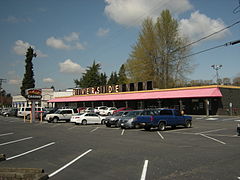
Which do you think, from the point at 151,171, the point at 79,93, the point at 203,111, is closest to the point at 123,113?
the point at 151,171

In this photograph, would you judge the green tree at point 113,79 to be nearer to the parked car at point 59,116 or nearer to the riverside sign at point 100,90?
the riverside sign at point 100,90

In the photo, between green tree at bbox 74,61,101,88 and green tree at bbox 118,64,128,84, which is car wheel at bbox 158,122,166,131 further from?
green tree at bbox 74,61,101,88

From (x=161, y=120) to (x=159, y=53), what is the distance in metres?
37.5

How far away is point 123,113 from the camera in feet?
78.8

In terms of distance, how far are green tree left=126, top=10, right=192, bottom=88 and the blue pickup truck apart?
113 feet

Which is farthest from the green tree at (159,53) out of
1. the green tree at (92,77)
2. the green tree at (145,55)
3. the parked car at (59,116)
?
the green tree at (92,77)

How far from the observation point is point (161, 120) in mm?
18938

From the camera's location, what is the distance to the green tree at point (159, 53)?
53375mm

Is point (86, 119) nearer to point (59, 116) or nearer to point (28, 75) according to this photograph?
point (59, 116)

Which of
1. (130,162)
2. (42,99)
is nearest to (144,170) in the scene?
(130,162)

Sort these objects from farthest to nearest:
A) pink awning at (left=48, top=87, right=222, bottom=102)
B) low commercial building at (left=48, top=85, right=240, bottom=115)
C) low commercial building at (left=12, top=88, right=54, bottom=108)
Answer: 1. low commercial building at (left=12, top=88, right=54, bottom=108)
2. low commercial building at (left=48, top=85, right=240, bottom=115)
3. pink awning at (left=48, top=87, right=222, bottom=102)

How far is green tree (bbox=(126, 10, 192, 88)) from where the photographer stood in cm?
5338

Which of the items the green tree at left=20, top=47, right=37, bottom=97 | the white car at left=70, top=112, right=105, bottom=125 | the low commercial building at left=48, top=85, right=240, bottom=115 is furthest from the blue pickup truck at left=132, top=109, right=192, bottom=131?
the green tree at left=20, top=47, right=37, bottom=97

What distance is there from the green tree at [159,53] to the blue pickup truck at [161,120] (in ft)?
113
